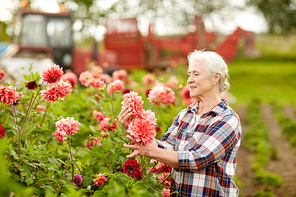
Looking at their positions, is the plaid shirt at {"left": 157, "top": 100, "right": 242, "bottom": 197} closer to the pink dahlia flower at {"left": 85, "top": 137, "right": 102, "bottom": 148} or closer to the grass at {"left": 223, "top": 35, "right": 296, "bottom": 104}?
the pink dahlia flower at {"left": 85, "top": 137, "right": 102, "bottom": 148}

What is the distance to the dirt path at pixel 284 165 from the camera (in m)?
3.87

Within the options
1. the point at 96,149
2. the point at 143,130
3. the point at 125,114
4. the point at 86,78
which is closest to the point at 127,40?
the point at 86,78

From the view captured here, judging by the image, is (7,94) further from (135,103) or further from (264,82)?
(264,82)

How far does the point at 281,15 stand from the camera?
60.8 ft

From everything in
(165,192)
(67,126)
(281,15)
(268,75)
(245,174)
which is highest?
(281,15)

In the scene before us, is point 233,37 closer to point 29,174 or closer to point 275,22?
point 29,174

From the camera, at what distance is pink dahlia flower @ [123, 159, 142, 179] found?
1596 mm

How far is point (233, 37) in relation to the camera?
942 cm

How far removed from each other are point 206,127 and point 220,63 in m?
0.41

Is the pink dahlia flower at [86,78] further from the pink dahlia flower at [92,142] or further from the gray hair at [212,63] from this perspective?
the gray hair at [212,63]

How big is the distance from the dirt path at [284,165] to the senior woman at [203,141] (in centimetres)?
245

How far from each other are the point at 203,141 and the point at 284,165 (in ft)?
12.8

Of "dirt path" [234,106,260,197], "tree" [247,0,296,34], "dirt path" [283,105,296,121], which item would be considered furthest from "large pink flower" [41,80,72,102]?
"tree" [247,0,296,34]

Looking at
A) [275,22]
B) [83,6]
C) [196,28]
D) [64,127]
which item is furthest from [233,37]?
[275,22]
